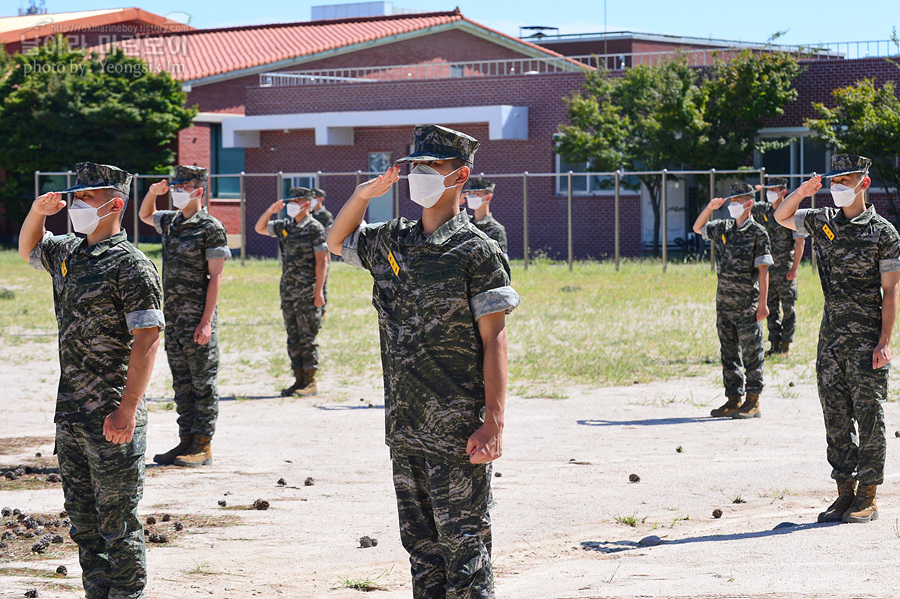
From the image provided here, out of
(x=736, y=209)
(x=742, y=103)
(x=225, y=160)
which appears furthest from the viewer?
(x=225, y=160)

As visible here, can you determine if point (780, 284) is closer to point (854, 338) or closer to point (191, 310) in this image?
point (854, 338)

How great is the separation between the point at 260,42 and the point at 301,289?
35256 millimetres

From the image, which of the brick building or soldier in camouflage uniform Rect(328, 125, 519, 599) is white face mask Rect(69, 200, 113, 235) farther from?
the brick building

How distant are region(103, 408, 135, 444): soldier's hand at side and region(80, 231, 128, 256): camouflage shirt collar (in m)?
0.77

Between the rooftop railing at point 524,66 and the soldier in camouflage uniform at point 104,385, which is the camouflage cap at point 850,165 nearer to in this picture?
the soldier in camouflage uniform at point 104,385

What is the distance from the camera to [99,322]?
17.6ft

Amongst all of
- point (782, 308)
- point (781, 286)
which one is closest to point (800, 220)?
point (782, 308)

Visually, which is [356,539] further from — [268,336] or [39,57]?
Result: [39,57]

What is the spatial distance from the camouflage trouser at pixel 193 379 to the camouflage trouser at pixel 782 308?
8448 mm

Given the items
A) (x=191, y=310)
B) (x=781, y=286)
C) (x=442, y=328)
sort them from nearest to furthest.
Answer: (x=442, y=328) < (x=191, y=310) < (x=781, y=286)

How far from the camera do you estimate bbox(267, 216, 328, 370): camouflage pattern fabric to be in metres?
12.6

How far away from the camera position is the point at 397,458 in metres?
4.82

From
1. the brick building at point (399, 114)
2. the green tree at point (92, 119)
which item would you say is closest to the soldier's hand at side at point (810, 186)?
the brick building at point (399, 114)

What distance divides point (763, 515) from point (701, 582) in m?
1.91
